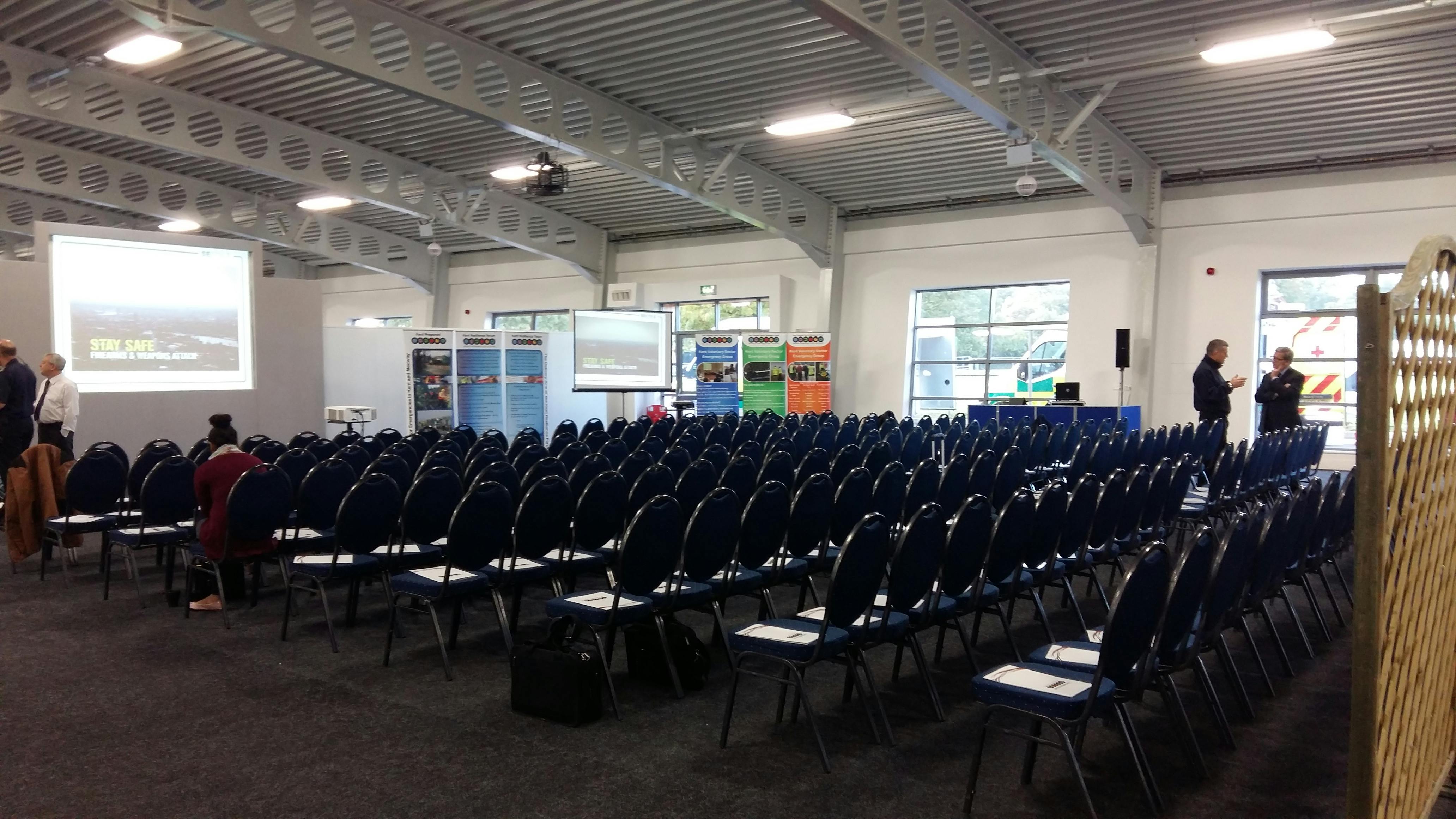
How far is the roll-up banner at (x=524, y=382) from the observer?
1410 centimetres

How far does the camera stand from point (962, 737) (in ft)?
11.9

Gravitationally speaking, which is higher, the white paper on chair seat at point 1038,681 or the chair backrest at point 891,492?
the chair backrest at point 891,492

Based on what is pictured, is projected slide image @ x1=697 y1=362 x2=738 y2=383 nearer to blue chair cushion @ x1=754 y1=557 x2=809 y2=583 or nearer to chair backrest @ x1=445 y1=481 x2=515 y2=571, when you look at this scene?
blue chair cushion @ x1=754 y1=557 x2=809 y2=583

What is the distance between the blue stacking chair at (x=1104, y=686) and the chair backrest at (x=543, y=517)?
7.52 feet

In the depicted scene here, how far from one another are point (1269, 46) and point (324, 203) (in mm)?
13116

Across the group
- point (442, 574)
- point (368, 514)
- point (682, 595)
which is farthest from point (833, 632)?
point (368, 514)

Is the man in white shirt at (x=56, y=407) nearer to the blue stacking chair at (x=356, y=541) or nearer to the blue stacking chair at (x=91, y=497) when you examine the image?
the blue stacking chair at (x=91, y=497)

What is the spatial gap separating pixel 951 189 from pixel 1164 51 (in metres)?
5.73

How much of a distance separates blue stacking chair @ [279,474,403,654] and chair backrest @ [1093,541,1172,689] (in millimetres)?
3303

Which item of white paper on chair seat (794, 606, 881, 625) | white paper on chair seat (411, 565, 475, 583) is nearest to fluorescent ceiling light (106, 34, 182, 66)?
white paper on chair seat (411, 565, 475, 583)

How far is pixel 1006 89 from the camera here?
10.2m

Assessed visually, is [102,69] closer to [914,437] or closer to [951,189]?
[914,437]

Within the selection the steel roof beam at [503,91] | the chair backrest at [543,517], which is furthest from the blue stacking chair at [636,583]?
the steel roof beam at [503,91]

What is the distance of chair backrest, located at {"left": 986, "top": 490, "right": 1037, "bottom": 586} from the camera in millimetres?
4082
